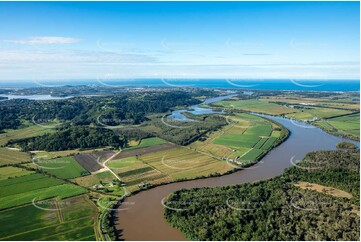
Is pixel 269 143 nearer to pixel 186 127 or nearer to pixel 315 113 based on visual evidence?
pixel 186 127

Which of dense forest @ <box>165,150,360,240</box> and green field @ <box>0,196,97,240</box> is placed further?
green field @ <box>0,196,97,240</box>

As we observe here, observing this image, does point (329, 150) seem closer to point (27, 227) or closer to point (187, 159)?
point (187, 159)

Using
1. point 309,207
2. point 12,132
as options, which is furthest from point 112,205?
point 12,132

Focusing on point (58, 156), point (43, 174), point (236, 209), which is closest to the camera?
point (236, 209)

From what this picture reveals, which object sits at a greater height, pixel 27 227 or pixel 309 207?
pixel 309 207

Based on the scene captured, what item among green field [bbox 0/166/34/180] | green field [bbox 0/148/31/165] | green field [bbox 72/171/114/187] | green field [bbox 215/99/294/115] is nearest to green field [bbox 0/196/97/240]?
green field [bbox 72/171/114/187]

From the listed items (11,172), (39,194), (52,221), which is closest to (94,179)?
(39,194)

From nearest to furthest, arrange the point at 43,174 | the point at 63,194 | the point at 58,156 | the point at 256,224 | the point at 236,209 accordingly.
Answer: the point at 256,224 < the point at 236,209 < the point at 63,194 < the point at 43,174 < the point at 58,156

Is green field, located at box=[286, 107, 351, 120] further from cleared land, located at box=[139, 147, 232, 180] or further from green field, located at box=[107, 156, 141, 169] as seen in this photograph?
green field, located at box=[107, 156, 141, 169]
